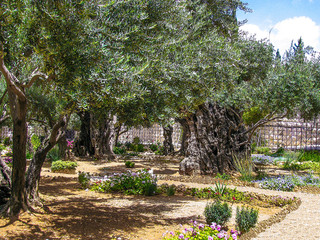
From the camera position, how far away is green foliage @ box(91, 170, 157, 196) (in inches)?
323

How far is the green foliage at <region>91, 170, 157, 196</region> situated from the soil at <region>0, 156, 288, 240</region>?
266 millimetres

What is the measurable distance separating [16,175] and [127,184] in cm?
350

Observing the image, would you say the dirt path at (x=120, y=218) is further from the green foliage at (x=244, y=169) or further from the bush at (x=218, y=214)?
the green foliage at (x=244, y=169)

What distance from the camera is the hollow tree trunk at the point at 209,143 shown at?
11.0 m

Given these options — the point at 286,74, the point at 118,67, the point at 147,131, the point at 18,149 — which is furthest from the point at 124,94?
the point at 147,131

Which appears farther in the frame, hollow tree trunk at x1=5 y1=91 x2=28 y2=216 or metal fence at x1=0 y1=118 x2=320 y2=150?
metal fence at x1=0 y1=118 x2=320 y2=150

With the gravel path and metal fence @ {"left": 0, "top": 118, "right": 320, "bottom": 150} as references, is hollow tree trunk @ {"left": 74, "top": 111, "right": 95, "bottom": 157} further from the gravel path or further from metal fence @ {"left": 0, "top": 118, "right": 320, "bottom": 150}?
the gravel path

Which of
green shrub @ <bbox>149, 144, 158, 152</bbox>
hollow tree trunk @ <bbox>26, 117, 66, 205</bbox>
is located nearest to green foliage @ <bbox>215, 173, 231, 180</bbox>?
hollow tree trunk @ <bbox>26, 117, 66, 205</bbox>

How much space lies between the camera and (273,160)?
1620 cm

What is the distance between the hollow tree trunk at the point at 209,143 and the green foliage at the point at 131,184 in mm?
2528

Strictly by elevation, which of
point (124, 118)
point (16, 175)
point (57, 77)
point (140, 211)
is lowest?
point (140, 211)

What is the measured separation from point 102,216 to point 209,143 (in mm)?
5897

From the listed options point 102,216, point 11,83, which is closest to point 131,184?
point 102,216

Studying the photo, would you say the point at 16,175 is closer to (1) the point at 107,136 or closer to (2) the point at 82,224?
(2) the point at 82,224
